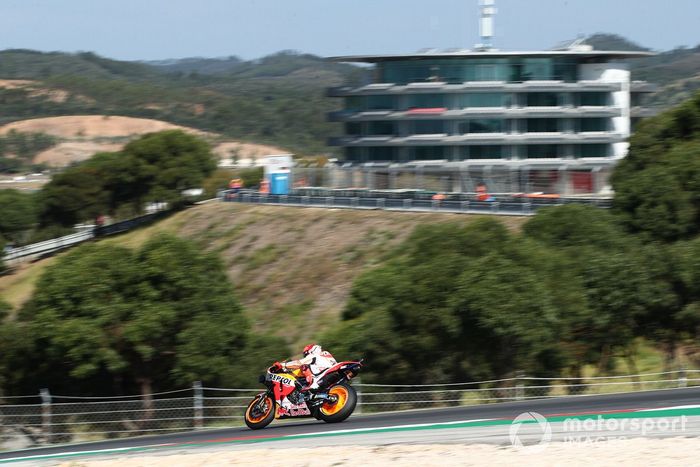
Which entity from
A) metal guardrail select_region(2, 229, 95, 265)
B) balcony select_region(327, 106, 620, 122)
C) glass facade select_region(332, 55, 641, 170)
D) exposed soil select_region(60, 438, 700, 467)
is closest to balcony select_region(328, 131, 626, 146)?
glass facade select_region(332, 55, 641, 170)

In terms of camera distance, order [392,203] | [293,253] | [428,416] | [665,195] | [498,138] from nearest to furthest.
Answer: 1. [428,416]
2. [665,195]
3. [293,253]
4. [392,203]
5. [498,138]

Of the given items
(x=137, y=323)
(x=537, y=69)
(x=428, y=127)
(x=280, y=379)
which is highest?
(x=537, y=69)

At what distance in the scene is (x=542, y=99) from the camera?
8675 centimetres

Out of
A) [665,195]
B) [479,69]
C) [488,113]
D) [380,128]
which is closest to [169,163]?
[380,128]

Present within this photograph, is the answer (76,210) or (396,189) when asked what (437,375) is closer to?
(396,189)

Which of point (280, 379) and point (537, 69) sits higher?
point (537, 69)

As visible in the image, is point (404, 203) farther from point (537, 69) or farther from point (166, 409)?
point (166, 409)

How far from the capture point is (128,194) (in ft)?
313

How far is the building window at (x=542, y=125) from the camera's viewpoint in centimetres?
8656

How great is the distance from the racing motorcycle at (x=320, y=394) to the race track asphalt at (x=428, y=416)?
0.96ft

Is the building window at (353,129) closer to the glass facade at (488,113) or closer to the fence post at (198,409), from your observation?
the glass facade at (488,113)

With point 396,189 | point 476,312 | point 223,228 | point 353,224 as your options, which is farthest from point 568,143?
point 476,312

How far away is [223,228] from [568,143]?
2976cm

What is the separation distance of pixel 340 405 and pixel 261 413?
1970 millimetres
